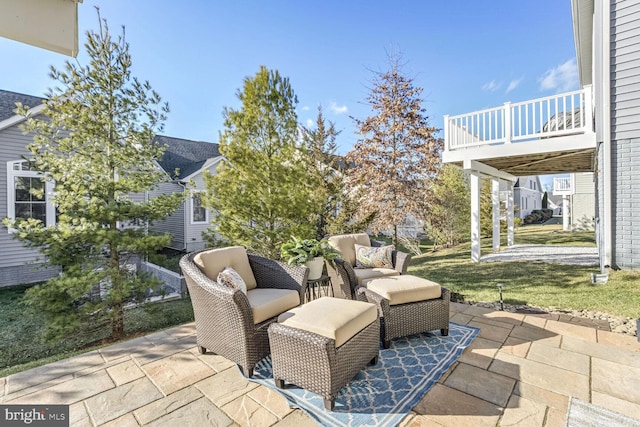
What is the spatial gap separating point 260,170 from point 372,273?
2990 millimetres

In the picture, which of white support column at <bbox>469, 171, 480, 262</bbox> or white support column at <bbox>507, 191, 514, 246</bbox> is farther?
white support column at <bbox>507, 191, 514, 246</bbox>

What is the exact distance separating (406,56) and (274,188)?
508 cm

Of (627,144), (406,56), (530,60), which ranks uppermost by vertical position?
(530,60)

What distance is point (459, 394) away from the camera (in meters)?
2.27

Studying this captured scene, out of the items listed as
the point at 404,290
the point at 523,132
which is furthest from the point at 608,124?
the point at 404,290

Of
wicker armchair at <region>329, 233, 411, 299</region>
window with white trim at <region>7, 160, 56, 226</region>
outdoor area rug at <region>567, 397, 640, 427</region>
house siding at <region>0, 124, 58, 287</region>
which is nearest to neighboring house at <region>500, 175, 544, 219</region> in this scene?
wicker armchair at <region>329, 233, 411, 299</region>

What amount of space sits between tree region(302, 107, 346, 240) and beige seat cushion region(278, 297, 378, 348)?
5621mm

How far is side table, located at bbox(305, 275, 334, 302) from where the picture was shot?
380 cm

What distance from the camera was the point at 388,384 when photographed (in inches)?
95.1

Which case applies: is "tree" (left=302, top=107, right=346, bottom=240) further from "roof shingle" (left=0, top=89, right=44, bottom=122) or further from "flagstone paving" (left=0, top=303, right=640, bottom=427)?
"roof shingle" (left=0, top=89, right=44, bottom=122)

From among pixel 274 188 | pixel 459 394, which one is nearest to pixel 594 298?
pixel 459 394

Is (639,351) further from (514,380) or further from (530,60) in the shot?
(530,60)

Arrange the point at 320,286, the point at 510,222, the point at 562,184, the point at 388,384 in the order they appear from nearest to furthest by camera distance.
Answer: the point at 388,384
the point at 320,286
the point at 510,222
the point at 562,184

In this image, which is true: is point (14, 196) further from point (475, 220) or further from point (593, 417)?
point (475, 220)
